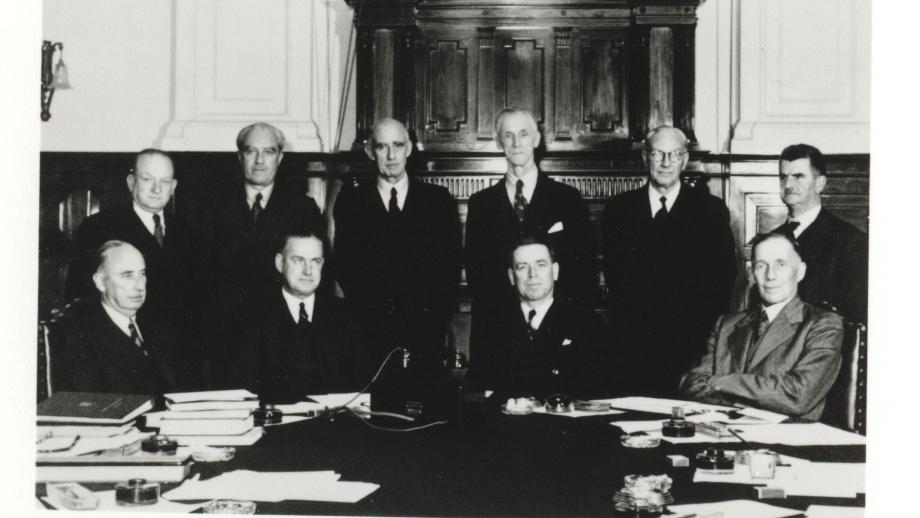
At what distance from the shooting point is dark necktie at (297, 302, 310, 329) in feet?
10.4

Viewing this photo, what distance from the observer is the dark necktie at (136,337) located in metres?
2.96

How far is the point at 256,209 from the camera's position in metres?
3.83

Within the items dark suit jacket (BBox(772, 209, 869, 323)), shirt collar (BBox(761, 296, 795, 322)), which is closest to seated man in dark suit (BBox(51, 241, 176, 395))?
shirt collar (BBox(761, 296, 795, 322))

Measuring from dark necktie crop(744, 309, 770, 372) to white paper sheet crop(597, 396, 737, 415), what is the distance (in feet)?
0.88

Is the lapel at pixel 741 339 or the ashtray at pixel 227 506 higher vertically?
the lapel at pixel 741 339

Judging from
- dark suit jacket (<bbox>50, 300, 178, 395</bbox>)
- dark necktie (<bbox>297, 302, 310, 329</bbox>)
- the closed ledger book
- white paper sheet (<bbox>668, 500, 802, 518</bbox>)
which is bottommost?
white paper sheet (<bbox>668, 500, 802, 518</bbox>)

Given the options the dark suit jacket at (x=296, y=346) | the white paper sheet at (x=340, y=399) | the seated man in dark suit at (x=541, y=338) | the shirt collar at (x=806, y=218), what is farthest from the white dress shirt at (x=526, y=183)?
the white paper sheet at (x=340, y=399)

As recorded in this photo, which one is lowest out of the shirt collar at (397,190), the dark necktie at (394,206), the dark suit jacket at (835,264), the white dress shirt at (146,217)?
the dark suit jacket at (835,264)

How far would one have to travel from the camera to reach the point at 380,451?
7.00ft

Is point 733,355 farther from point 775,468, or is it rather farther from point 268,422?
Answer: point 268,422

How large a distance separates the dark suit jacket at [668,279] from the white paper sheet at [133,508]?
2.20m

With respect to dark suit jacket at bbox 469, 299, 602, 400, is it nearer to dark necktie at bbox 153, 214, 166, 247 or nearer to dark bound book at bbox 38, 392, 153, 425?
dark bound book at bbox 38, 392, 153, 425

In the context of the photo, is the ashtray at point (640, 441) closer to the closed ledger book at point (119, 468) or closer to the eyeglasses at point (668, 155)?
the closed ledger book at point (119, 468)

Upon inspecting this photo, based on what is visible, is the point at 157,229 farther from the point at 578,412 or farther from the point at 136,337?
the point at 578,412
